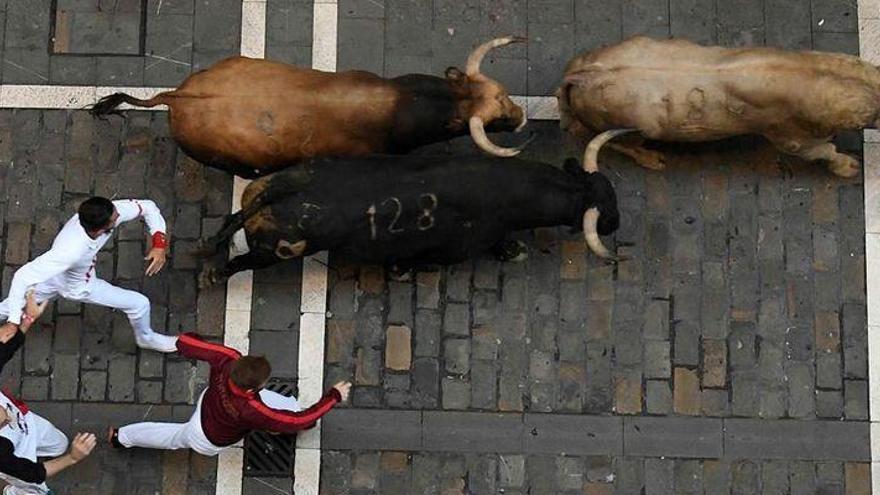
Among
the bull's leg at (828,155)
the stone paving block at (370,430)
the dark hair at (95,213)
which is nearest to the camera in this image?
the dark hair at (95,213)

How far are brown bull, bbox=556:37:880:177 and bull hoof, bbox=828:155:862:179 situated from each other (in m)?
0.40

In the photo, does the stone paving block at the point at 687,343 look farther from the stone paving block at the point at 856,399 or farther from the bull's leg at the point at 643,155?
the bull's leg at the point at 643,155

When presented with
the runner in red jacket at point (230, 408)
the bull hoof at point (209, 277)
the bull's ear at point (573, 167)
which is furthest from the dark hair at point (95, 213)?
the bull's ear at point (573, 167)

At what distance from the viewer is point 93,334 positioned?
8.78 m

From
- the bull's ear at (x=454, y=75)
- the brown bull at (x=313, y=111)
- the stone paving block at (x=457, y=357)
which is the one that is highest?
the bull's ear at (x=454, y=75)

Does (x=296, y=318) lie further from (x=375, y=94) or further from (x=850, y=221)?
(x=850, y=221)

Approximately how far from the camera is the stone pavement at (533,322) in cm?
859

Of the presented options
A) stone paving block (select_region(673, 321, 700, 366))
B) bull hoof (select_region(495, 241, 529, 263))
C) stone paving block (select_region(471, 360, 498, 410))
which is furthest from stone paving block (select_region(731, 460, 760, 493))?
bull hoof (select_region(495, 241, 529, 263))

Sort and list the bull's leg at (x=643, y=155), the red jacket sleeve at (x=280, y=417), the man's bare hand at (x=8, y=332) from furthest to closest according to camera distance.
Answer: the bull's leg at (x=643, y=155)
the man's bare hand at (x=8, y=332)
the red jacket sleeve at (x=280, y=417)

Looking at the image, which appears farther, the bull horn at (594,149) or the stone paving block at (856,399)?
the stone paving block at (856,399)

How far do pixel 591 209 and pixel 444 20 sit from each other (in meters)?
2.41

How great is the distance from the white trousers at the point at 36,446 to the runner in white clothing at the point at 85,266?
30.8 inches

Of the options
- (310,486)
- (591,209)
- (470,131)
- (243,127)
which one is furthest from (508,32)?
(310,486)

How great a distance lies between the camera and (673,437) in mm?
8625
